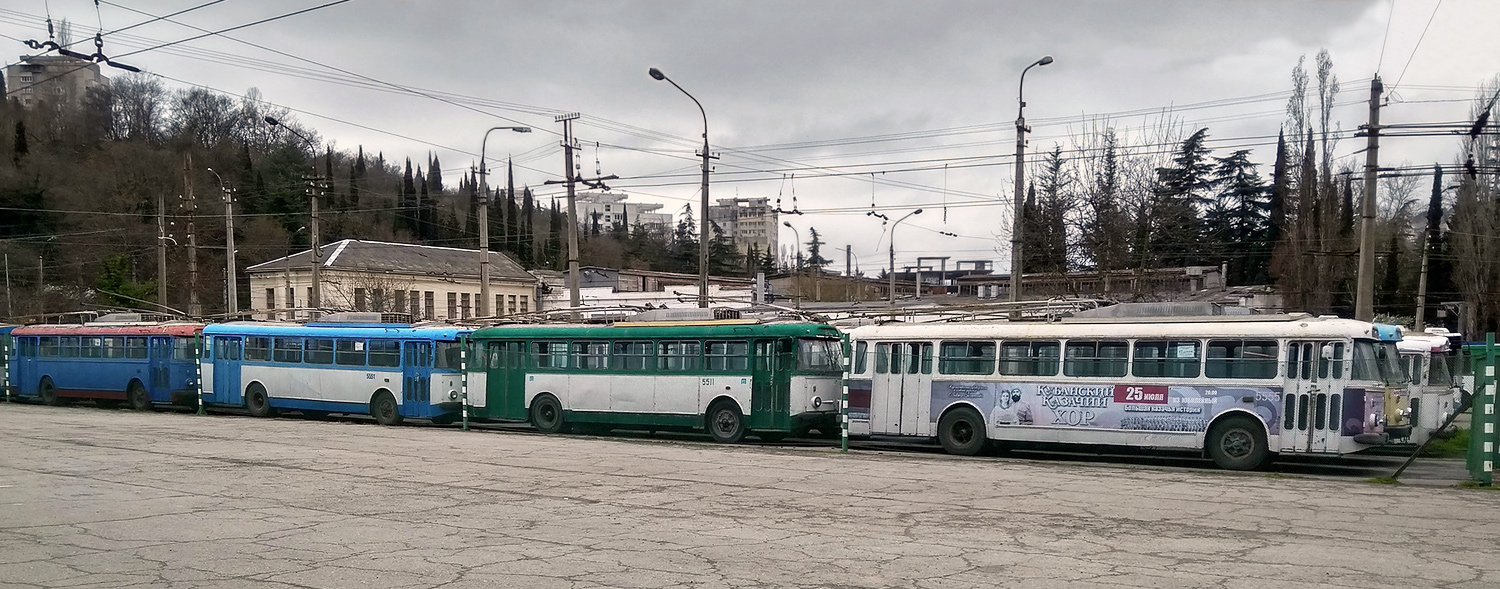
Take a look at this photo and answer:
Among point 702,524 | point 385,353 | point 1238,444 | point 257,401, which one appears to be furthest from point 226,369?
point 1238,444

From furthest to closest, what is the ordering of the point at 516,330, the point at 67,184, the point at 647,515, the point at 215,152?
the point at 215,152 → the point at 67,184 → the point at 516,330 → the point at 647,515

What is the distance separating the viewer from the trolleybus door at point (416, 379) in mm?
26734

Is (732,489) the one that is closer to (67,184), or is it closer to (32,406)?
(32,406)

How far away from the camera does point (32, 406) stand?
3541 centimetres

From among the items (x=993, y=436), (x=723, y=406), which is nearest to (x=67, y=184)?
(x=723, y=406)

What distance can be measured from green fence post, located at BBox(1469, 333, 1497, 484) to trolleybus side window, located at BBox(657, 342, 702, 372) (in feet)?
44.8

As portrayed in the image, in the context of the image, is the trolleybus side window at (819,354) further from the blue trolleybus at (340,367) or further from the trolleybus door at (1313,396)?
the blue trolleybus at (340,367)

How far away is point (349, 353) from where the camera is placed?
28.1 m

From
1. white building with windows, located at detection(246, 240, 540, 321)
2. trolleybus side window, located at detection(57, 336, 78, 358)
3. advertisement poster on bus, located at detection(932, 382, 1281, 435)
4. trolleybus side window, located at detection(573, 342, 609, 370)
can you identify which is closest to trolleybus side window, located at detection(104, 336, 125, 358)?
trolleybus side window, located at detection(57, 336, 78, 358)

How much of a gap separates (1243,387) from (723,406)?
1006 cm

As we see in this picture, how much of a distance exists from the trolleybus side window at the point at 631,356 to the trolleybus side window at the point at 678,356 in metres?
0.33

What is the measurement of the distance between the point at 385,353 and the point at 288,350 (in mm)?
4011

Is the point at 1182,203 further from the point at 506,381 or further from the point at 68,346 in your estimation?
the point at 68,346

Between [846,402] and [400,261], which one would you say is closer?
[846,402]
